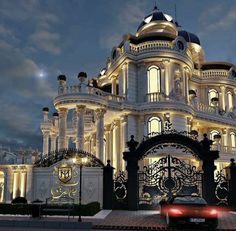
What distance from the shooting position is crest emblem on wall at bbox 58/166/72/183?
17.8m

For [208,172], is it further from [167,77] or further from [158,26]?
[158,26]

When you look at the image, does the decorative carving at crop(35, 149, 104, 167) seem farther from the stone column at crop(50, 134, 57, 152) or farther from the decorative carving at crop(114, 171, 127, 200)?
the stone column at crop(50, 134, 57, 152)

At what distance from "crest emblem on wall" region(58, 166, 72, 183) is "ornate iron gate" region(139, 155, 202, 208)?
3.96 metres

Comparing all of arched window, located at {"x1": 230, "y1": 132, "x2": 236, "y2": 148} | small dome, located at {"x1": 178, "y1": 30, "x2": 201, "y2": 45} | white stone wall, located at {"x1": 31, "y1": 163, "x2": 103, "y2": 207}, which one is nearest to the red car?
white stone wall, located at {"x1": 31, "y1": 163, "x2": 103, "y2": 207}

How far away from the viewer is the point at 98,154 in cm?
2645

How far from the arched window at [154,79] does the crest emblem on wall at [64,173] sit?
15.0m

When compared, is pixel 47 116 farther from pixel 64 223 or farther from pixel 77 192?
pixel 64 223

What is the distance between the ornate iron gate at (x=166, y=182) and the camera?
18.2 metres

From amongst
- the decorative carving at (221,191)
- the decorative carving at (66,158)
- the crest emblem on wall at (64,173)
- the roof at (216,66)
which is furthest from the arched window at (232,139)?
the crest emblem on wall at (64,173)

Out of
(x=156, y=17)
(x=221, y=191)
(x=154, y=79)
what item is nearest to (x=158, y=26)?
(x=156, y=17)

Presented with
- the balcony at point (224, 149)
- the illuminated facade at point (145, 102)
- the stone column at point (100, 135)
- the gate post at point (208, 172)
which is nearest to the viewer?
the gate post at point (208, 172)

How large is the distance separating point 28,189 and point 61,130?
894cm

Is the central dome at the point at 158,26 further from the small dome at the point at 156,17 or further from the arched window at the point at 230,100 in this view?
the arched window at the point at 230,100

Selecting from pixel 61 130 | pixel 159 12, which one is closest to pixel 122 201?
pixel 61 130
